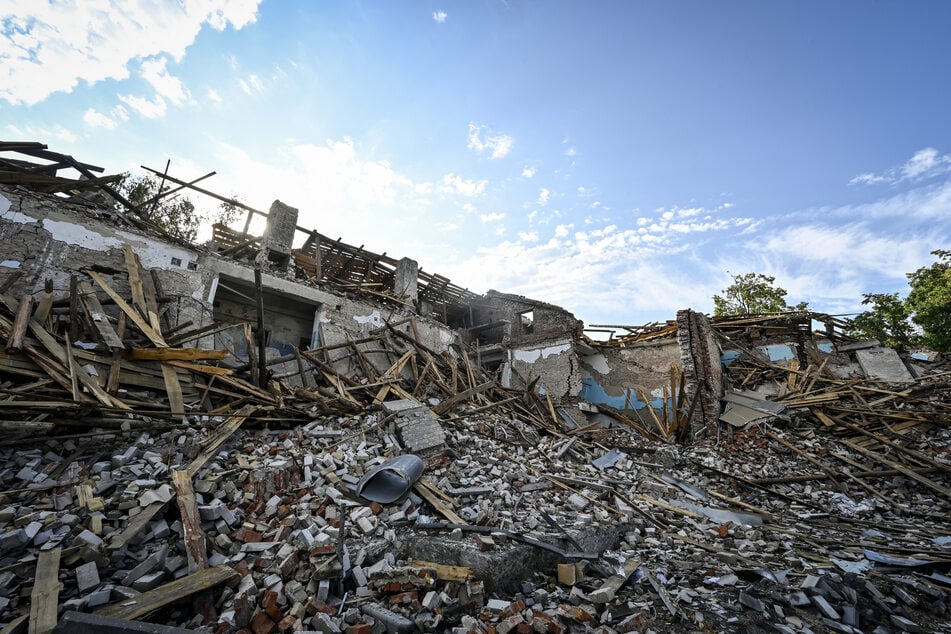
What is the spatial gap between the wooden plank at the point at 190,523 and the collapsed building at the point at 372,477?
2 cm

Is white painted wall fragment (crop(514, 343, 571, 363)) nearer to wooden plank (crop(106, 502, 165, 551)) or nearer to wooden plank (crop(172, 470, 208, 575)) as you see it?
wooden plank (crop(172, 470, 208, 575))

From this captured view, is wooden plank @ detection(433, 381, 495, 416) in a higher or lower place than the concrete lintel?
higher

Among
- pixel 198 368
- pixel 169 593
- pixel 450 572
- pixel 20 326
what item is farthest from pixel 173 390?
pixel 450 572

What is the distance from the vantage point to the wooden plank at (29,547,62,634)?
2.15 metres

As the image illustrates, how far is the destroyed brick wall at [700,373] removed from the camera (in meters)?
9.04

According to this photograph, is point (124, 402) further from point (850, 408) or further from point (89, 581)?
point (850, 408)

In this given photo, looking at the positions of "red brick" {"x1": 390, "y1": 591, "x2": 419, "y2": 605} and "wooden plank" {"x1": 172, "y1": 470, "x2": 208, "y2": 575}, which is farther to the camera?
"wooden plank" {"x1": 172, "y1": 470, "x2": 208, "y2": 575}

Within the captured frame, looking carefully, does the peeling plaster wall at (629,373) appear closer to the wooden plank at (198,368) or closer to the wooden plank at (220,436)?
the wooden plank at (220,436)

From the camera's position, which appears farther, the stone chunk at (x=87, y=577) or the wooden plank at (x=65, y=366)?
the wooden plank at (x=65, y=366)

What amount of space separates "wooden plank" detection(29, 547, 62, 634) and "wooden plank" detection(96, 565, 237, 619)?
252 millimetres

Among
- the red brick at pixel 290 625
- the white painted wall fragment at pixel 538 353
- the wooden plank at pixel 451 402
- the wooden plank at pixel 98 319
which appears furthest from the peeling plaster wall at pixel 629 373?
the wooden plank at pixel 98 319

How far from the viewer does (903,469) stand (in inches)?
251

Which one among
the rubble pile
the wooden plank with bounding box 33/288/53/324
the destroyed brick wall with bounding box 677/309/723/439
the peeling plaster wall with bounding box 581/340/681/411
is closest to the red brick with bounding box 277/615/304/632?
the rubble pile

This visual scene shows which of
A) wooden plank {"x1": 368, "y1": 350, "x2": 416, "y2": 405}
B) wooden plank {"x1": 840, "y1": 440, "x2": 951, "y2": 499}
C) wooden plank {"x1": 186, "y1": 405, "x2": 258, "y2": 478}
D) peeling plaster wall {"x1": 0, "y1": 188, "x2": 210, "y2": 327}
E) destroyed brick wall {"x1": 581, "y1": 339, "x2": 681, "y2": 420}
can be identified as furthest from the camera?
destroyed brick wall {"x1": 581, "y1": 339, "x2": 681, "y2": 420}
